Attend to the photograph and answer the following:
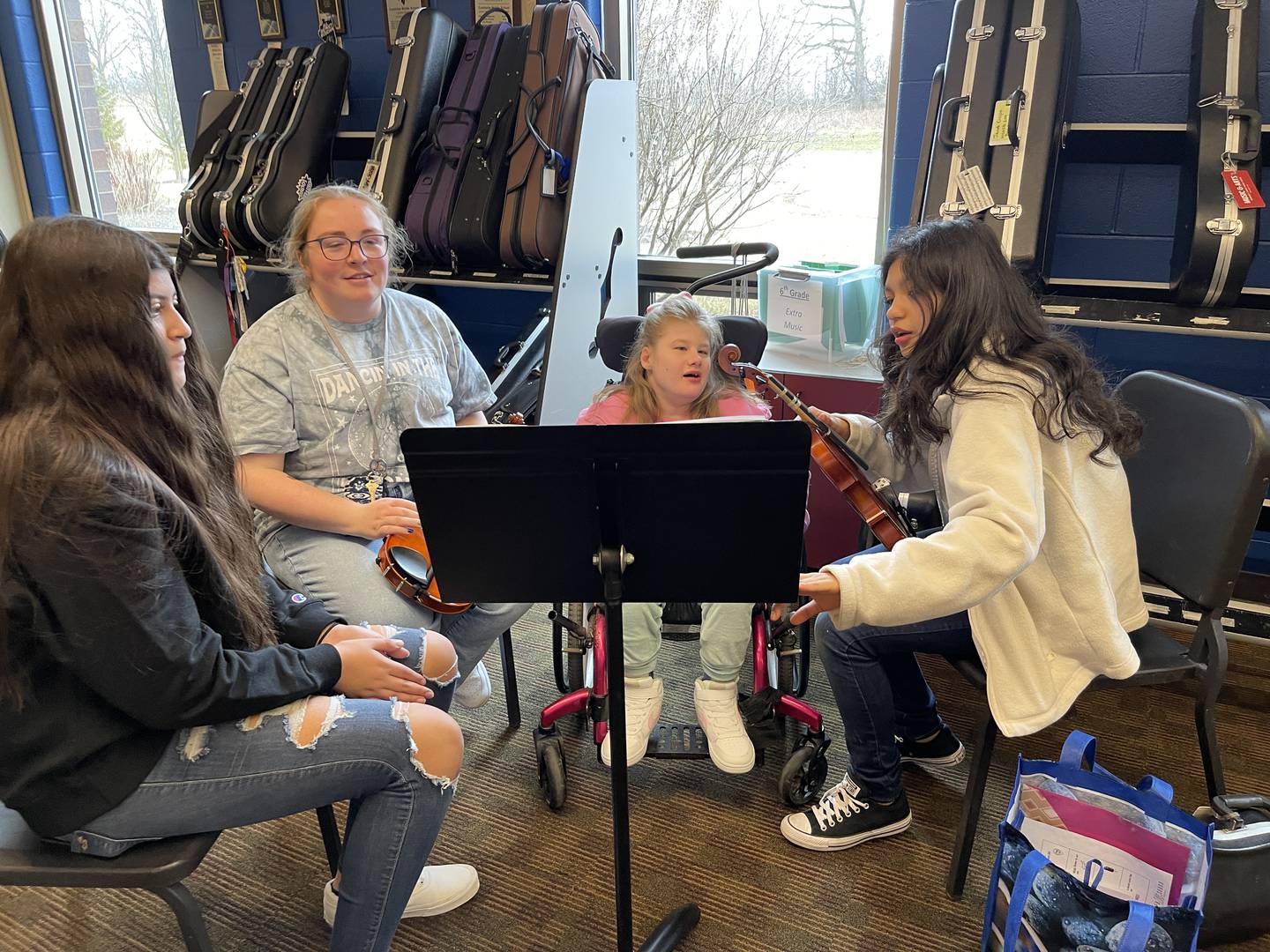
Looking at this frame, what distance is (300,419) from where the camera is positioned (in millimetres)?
1723

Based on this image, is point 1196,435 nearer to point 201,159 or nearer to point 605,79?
point 605,79

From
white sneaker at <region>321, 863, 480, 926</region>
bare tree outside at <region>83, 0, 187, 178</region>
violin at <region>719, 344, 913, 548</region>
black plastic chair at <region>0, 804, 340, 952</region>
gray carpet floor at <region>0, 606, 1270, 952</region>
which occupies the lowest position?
gray carpet floor at <region>0, 606, 1270, 952</region>

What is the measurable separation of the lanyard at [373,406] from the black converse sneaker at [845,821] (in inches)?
40.5

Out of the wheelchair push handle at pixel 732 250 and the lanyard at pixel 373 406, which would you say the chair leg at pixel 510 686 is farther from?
the wheelchair push handle at pixel 732 250

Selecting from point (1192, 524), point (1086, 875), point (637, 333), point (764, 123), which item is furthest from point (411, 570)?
point (764, 123)

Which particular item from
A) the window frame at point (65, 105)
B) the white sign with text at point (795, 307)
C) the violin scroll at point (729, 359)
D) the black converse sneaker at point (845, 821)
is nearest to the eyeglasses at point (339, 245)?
the violin scroll at point (729, 359)

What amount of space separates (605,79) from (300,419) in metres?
1.49

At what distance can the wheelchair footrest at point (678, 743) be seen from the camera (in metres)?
1.80

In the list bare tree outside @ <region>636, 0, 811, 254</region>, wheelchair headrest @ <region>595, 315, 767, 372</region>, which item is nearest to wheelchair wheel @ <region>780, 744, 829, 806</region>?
wheelchair headrest @ <region>595, 315, 767, 372</region>

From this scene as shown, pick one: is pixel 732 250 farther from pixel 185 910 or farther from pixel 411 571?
pixel 185 910

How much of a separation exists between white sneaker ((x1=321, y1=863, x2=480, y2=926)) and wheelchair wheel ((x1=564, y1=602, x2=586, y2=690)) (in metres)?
0.46

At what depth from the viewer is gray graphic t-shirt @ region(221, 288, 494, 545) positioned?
167 cm

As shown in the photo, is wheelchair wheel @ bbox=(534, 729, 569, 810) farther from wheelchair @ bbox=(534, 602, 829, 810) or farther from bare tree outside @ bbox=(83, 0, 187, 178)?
bare tree outside @ bbox=(83, 0, 187, 178)

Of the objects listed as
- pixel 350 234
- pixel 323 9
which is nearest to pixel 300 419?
pixel 350 234
